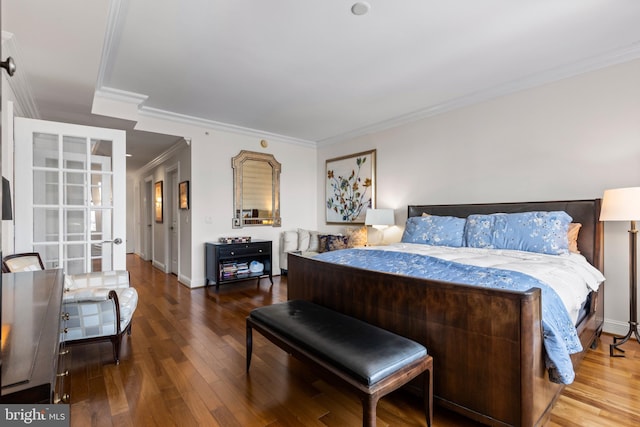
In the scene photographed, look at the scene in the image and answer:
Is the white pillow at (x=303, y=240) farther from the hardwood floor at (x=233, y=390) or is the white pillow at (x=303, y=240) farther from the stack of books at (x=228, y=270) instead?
the hardwood floor at (x=233, y=390)

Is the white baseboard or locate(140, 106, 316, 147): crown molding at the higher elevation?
locate(140, 106, 316, 147): crown molding

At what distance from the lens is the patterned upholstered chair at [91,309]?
2.27 m

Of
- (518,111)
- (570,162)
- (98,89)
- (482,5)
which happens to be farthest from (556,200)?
(98,89)

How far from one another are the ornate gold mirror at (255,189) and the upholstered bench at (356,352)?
10.6 feet

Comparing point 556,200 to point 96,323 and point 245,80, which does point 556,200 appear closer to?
point 245,80

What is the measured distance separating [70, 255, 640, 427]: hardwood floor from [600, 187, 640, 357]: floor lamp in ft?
0.72

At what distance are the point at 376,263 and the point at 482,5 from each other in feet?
6.52

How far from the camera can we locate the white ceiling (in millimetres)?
2205

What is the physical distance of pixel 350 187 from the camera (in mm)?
5422

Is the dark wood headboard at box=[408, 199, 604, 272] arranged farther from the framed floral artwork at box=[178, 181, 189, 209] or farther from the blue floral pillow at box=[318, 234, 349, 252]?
the framed floral artwork at box=[178, 181, 189, 209]

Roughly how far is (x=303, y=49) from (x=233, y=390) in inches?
107

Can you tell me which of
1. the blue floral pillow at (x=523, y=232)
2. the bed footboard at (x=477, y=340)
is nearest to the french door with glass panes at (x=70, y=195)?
the bed footboard at (x=477, y=340)

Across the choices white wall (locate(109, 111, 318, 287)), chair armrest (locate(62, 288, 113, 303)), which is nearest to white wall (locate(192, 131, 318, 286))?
white wall (locate(109, 111, 318, 287))

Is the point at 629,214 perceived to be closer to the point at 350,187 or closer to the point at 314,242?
the point at 350,187
